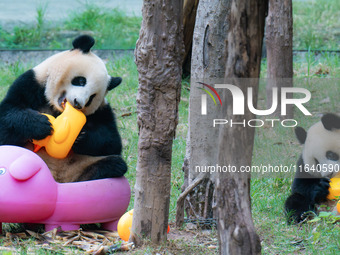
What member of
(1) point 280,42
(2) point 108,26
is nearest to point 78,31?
(2) point 108,26

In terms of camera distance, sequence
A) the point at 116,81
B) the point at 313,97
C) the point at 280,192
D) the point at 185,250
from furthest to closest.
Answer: the point at 313,97, the point at 280,192, the point at 116,81, the point at 185,250

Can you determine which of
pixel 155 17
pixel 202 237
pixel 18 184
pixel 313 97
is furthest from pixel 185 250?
pixel 313 97

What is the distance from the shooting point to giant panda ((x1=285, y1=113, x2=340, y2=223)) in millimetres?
3939

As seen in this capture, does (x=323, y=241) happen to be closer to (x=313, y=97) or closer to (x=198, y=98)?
(x=198, y=98)

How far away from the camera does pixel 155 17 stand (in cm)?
299

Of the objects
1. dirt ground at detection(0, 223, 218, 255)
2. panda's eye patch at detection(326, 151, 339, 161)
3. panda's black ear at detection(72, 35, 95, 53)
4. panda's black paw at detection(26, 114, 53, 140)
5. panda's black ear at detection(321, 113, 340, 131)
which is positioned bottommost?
dirt ground at detection(0, 223, 218, 255)

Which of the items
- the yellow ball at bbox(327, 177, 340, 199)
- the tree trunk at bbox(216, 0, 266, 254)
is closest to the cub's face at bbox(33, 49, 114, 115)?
the tree trunk at bbox(216, 0, 266, 254)

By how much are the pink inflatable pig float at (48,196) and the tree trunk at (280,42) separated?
296 centimetres

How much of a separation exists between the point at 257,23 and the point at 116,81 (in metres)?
1.65

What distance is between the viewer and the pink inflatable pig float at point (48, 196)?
338cm

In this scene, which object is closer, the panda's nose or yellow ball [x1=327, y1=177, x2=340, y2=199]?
the panda's nose

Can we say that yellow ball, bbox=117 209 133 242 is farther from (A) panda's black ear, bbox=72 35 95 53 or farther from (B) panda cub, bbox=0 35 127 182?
(A) panda's black ear, bbox=72 35 95 53

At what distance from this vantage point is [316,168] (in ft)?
Answer: 13.3

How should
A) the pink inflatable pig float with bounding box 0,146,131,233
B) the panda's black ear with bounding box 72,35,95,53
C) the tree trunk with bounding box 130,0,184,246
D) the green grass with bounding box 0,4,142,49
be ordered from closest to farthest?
1. the tree trunk with bounding box 130,0,184,246
2. the pink inflatable pig float with bounding box 0,146,131,233
3. the panda's black ear with bounding box 72,35,95,53
4. the green grass with bounding box 0,4,142,49
